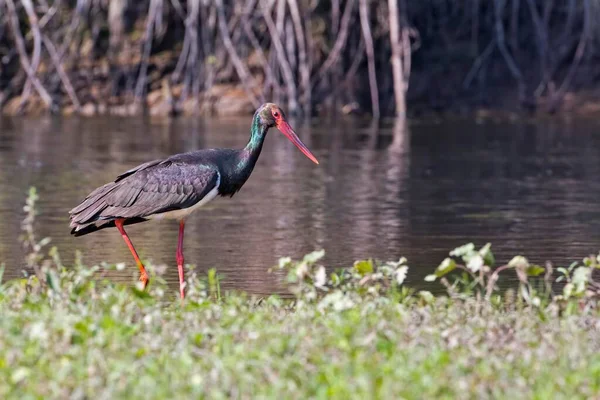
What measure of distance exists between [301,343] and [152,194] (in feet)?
8.48

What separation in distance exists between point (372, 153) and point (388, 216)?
4086 millimetres

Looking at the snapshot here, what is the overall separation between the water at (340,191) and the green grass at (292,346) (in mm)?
1725

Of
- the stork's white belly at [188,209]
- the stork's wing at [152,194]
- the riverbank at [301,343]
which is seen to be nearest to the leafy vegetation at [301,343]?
the riverbank at [301,343]

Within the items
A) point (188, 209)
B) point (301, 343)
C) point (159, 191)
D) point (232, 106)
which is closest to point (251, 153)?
point (188, 209)

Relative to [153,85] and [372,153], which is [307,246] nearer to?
[372,153]

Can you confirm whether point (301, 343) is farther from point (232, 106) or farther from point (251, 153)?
point (232, 106)

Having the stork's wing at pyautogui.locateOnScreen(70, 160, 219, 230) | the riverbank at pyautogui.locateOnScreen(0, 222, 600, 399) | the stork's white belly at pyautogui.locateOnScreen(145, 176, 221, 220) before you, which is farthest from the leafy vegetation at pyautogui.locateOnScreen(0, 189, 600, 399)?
the stork's white belly at pyautogui.locateOnScreen(145, 176, 221, 220)

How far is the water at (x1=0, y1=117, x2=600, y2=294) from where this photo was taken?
8.34 m

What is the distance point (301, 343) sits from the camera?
4.72 meters

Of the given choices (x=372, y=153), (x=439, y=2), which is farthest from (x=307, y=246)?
(x=439, y=2)

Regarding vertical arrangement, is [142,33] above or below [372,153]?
above

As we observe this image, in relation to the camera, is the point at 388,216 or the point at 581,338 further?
the point at 388,216

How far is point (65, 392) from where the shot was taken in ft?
13.7

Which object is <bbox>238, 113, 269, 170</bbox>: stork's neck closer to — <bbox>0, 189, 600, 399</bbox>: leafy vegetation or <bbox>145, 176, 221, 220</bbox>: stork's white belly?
<bbox>145, 176, 221, 220</bbox>: stork's white belly
